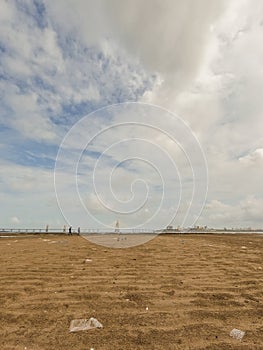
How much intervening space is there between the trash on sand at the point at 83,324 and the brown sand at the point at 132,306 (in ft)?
0.49

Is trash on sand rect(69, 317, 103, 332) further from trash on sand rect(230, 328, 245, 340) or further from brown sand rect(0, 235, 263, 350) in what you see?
trash on sand rect(230, 328, 245, 340)

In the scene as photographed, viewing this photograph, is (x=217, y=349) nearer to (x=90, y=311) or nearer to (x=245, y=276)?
(x=90, y=311)

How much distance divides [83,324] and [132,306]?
1346 millimetres

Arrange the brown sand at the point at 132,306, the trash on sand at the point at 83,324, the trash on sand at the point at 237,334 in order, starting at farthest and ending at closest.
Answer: the trash on sand at the point at 83,324 < the trash on sand at the point at 237,334 < the brown sand at the point at 132,306

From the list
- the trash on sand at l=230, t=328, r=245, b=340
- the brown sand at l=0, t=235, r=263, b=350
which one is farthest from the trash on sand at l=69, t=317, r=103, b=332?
the trash on sand at l=230, t=328, r=245, b=340

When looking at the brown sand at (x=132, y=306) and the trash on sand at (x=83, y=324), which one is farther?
the trash on sand at (x=83, y=324)

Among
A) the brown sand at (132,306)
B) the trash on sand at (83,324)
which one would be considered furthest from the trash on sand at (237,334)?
the trash on sand at (83,324)

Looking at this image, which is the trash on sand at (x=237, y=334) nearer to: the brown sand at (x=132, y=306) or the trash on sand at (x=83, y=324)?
the brown sand at (x=132, y=306)

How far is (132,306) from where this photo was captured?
6512 mm

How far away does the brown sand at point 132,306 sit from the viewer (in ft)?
16.4

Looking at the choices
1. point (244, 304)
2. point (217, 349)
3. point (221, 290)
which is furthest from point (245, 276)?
point (217, 349)

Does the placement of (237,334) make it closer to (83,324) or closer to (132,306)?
(132,306)

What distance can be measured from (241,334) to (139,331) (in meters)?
1.84

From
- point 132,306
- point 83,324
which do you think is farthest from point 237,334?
point 83,324
